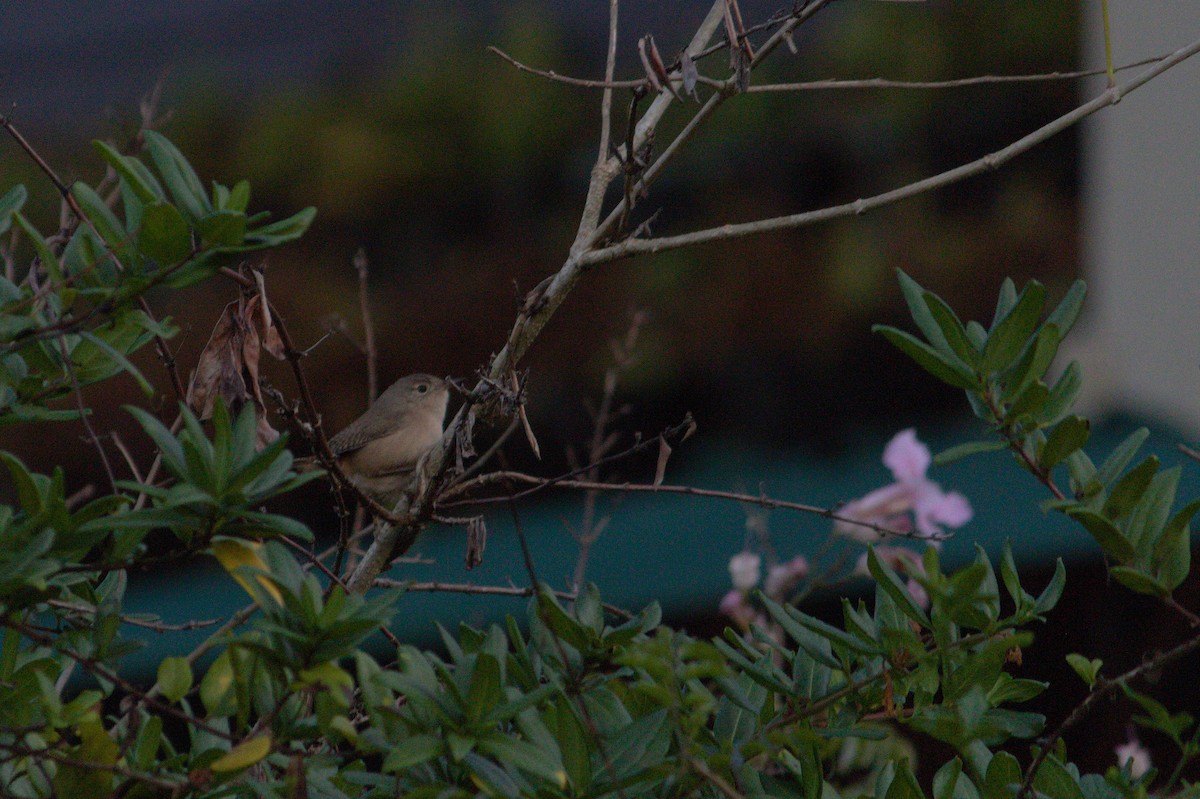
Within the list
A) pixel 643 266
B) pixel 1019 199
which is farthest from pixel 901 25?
pixel 643 266

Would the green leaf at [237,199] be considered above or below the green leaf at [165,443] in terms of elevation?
above

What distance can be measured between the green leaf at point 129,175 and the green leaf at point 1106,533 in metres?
1.11

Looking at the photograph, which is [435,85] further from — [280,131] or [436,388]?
[436,388]

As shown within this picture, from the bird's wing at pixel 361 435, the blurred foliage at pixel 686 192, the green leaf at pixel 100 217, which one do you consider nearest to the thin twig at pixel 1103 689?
the green leaf at pixel 100 217

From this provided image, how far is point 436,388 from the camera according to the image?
473 cm

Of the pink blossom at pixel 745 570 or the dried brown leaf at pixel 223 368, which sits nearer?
A: the dried brown leaf at pixel 223 368

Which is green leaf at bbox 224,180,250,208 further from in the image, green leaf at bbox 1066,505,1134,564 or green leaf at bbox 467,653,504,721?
green leaf at bbox 1066,505,1134,564

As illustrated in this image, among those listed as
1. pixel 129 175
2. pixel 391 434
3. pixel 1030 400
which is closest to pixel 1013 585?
pixel 1030 400

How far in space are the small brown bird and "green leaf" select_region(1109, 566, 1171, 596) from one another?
296cm

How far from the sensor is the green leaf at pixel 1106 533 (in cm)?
147

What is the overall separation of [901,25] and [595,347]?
241 cm

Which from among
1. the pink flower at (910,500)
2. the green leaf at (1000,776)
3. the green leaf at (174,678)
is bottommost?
the pink flower at (910,500)

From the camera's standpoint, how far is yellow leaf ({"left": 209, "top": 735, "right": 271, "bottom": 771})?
4.53ft

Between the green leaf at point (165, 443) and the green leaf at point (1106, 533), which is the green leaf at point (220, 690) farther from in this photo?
the green leaf at point (1106, 533)
